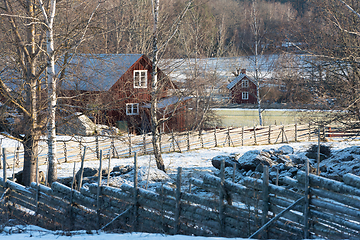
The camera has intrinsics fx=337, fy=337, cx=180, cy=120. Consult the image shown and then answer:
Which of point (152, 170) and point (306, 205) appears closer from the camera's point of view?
point (306, 205)

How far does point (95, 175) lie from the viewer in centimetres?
1164

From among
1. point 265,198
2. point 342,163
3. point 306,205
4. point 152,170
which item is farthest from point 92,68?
point 342,163

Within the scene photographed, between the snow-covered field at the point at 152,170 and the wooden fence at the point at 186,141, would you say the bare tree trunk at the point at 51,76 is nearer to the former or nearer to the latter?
the snow-covered field at the point at 152,170

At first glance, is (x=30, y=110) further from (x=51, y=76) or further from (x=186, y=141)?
(x=186, y=141)

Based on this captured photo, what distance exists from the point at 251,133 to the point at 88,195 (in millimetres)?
15003

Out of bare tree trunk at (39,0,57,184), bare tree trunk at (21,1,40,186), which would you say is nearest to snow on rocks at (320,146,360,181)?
bare tree trunk at (39,0,57,184)

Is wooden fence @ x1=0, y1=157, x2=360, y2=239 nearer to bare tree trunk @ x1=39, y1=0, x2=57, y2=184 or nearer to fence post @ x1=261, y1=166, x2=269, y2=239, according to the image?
fence post @ x1=261, y1=166, x2=269, y2=239

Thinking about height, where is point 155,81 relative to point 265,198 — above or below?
above

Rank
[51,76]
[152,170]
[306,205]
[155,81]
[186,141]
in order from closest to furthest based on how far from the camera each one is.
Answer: [306,205]
[51,76]
[152,170]
[155,81]
[186,141]

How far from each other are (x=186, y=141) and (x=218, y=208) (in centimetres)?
1308

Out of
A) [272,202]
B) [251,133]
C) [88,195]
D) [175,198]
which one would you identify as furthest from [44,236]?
[251,133]

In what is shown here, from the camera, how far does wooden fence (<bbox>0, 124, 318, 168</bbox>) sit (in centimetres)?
1667

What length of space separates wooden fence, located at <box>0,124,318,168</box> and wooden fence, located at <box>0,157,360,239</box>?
24.7ft

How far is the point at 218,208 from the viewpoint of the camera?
6.25m
